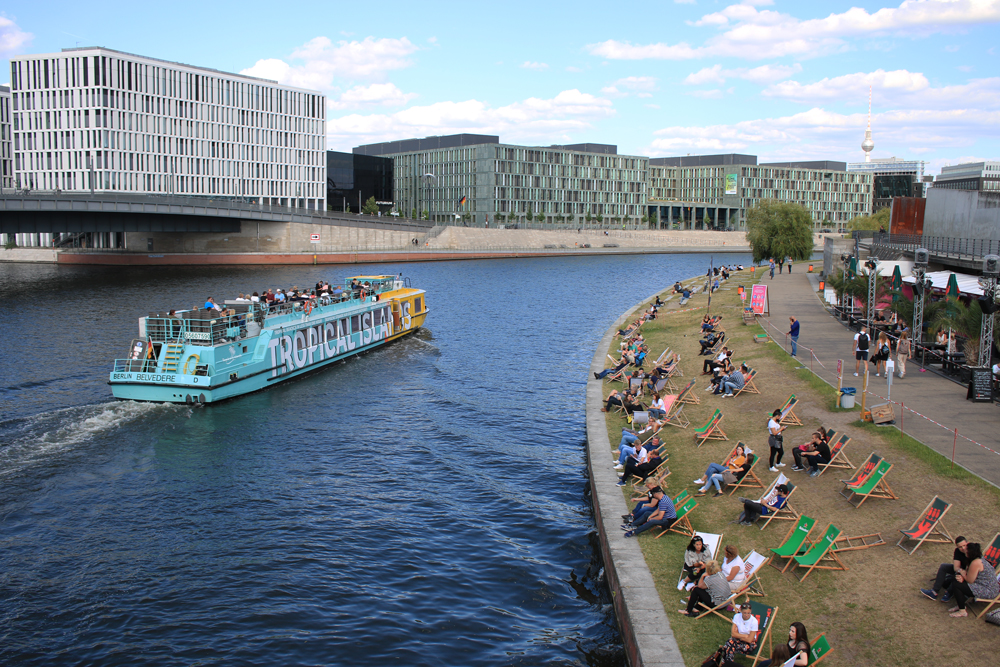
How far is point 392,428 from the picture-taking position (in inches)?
1104

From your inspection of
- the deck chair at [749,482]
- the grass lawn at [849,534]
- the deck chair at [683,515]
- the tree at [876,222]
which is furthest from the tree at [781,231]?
the deck chair at [683,515]

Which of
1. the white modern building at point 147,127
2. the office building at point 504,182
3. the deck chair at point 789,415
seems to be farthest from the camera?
the office building at point 504,182

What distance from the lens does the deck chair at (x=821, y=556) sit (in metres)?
13.8

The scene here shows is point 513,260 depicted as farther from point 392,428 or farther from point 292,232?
point 392,428

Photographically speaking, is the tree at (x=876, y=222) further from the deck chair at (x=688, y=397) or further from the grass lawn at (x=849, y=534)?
the grass lawn at (x=849, y=534)

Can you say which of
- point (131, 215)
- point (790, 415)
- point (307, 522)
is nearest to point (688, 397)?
point (790, 415)

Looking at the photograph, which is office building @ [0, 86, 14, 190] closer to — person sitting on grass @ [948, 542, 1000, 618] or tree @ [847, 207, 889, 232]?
tree @ [847, 207, 889, 232]

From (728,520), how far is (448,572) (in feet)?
19.7

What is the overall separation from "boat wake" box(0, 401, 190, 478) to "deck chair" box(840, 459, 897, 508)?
21.4 metres

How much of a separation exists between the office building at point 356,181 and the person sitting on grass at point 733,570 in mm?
162570

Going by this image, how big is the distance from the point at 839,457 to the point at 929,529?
451 centimetres

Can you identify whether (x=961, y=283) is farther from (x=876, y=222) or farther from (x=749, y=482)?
(x=876, y=222)

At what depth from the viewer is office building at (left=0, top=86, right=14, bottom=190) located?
138375 mm

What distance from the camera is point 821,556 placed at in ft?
45.5
